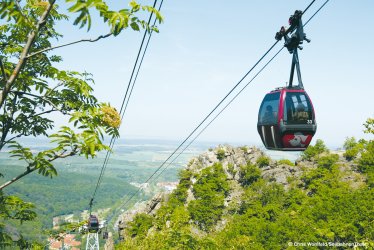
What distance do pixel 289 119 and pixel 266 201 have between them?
137 feet

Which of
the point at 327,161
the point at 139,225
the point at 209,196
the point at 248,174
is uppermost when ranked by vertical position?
the point at 327,161

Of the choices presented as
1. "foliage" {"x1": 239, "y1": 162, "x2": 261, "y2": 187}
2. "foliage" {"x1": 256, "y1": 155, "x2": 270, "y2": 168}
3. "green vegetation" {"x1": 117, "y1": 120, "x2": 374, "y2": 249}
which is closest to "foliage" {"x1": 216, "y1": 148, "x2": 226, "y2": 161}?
"green vegetation" {"x1": 117, "y1": 120, "x2": 374, "y2": 249}

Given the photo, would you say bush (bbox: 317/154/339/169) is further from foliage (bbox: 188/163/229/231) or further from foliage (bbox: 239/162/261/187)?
foliage (bbox: 188/163/229/231)

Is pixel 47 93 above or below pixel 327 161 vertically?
above

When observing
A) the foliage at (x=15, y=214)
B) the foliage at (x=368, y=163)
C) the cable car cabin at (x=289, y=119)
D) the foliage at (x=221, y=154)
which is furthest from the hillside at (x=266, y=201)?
the foliage at (x=15, y=214)

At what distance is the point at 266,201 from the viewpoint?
4834cm

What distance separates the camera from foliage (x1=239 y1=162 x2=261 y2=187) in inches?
2100

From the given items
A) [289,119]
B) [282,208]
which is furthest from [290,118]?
[282,208]

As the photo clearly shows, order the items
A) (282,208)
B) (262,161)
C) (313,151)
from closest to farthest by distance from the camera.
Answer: (282,208)
(262,161)
(313,151)

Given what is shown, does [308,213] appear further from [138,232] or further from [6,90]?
[6,90]

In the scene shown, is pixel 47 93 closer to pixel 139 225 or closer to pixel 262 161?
pixel 139 225

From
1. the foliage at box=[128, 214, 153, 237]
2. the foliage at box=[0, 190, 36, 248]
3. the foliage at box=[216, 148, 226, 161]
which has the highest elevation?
the foliage at box=[0, 190, 36, 248]

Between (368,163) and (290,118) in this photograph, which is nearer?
(290,118)

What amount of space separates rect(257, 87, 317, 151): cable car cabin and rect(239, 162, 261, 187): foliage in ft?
146
